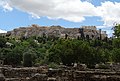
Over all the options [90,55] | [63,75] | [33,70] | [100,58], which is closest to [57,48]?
[90,55]

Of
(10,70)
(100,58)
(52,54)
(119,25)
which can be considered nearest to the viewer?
(10,70)

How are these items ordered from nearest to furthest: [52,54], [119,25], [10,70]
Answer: [10,70] < [119,25] < [52,54]

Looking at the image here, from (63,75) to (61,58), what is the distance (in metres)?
45.1

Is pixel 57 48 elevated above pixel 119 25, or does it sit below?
below

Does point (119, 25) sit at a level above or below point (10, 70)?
above

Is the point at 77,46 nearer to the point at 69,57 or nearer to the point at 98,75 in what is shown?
the point at 69,57

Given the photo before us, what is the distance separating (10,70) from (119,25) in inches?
1532

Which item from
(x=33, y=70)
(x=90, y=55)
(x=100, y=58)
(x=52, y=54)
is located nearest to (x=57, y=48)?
(x=52, y=54)

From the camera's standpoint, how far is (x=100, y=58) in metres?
71.4

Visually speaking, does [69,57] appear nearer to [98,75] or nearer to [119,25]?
[119,25]

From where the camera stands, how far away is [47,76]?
16.1 metres

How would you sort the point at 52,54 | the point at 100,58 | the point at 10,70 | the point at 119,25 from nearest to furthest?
the point at 10,70 → the point at 119,25 → the point at 52,54 → the point at 100,58

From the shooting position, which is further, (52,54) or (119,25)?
(52,54)

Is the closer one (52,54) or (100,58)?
(52,54)
